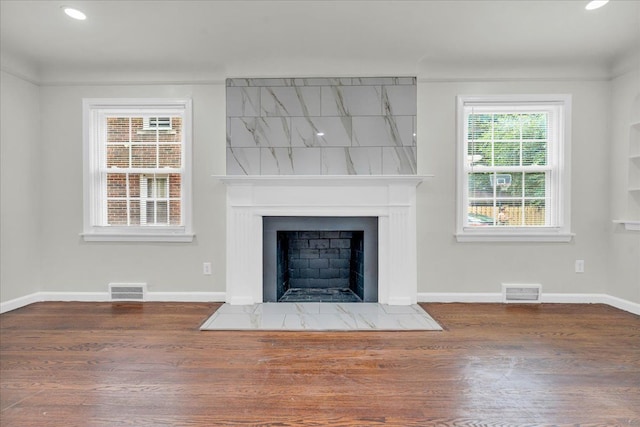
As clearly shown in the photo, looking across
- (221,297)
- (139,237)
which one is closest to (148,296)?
(139,237)

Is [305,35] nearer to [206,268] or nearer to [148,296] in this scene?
[206,268]

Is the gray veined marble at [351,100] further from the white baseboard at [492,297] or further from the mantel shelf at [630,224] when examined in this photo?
the mantel shelf at [630,224]

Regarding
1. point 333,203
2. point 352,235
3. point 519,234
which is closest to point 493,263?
point 519,234

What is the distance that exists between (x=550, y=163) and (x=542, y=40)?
3.79ft

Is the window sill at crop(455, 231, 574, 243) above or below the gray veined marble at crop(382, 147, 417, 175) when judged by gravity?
below

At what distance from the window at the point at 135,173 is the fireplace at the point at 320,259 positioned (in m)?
0.93

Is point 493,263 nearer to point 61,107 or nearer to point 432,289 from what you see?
point 432,289

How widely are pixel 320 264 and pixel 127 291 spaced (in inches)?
76.2

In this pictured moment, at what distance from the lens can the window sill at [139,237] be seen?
Answer: 11.5ft

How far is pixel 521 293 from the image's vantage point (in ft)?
11.4

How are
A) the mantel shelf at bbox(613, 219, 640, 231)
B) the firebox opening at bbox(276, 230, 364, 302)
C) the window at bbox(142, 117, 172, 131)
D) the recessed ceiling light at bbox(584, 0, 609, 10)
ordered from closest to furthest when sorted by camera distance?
1. the recessed ceiling light at bbox(584, 0, 609, 10)
2. the mantel shelf at bbox(613, 219, 640, 231)
3. the window at bbox(142, 117, 172, 131)
4. the firebox opening at bbox(276, 230, 364, 302)

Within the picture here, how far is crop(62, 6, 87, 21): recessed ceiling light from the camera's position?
252cm

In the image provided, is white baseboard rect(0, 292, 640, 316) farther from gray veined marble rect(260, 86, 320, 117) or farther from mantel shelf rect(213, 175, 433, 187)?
gray veined marble rect(260, 86, 320, 117)

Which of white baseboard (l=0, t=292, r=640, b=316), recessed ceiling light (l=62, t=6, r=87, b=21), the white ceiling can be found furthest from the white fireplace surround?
recessed ceiling light (l=62, t=6, r=87, b=21)
